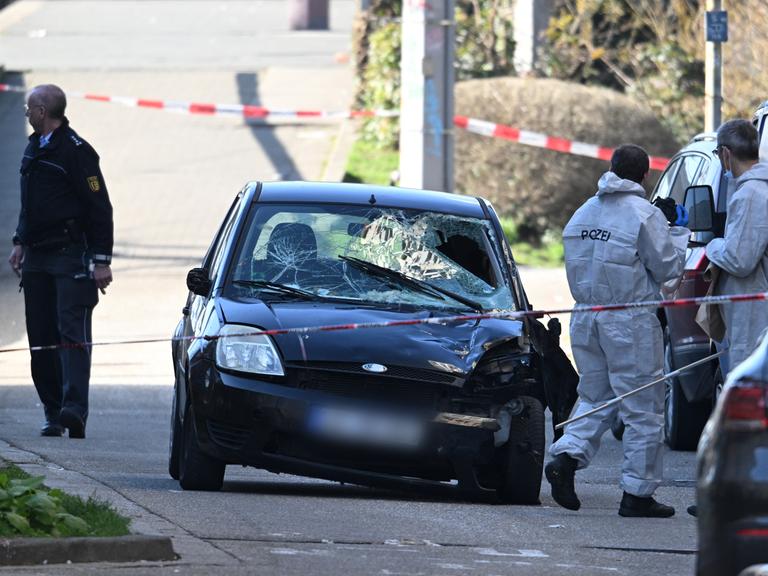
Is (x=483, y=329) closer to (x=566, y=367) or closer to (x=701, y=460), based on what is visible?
(x=566, y=367)

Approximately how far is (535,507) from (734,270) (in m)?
1.39

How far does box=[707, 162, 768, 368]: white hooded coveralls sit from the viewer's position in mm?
8516

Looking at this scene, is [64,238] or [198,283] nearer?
[198,283]

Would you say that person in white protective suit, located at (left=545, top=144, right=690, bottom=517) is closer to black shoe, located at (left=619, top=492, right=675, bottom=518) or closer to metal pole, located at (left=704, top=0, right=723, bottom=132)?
black shoe, located at (left=619, top=492, right=675, bottom=518)

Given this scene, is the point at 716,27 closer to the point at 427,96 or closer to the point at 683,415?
the point at 427,96

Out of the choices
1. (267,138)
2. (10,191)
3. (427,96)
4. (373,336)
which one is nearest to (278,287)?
(373,336)

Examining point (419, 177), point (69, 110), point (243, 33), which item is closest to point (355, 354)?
point (419, 177)

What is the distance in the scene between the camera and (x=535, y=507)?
8.68 meters

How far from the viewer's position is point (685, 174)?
38.1 ft

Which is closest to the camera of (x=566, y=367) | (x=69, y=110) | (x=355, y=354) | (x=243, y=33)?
(x=355, y=354)

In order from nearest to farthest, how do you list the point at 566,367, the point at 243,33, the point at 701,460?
the point at 701,460, the point at 566,367, the point at 243,33

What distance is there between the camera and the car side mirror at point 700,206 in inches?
393

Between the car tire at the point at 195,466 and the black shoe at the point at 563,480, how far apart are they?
4.82 ft

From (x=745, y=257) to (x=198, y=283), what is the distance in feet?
8.26
